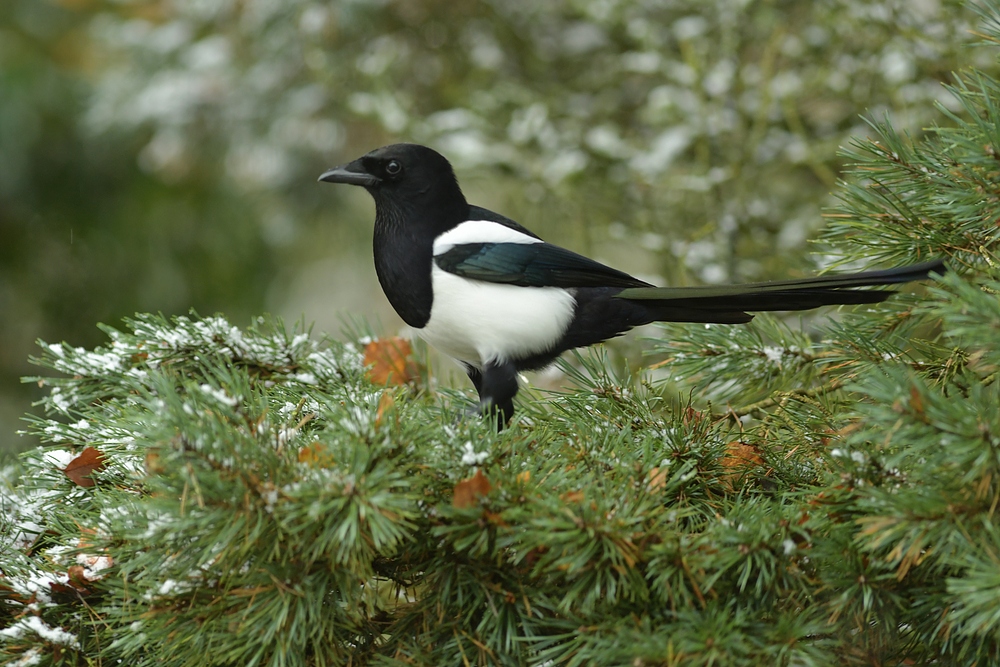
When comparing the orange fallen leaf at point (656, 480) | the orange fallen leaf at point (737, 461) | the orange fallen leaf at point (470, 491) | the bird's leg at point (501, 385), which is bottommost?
the orange fallen leaf at point (470, 491)

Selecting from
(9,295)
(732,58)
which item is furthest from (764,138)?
(9,295)

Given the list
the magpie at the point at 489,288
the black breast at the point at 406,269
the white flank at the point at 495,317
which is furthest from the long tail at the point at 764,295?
the black breast at the point at 406,269

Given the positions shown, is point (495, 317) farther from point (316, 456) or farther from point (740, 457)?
point (316, 456)

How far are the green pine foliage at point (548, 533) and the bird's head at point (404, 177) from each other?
0.48m

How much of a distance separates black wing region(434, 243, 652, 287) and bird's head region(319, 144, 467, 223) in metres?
0.11

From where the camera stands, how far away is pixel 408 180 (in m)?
1.43

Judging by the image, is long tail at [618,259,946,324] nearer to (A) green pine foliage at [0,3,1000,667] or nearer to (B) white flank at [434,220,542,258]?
(A) green pine foliage at [0,3,1000,667]

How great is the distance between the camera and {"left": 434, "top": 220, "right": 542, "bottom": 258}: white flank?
1.38 meters

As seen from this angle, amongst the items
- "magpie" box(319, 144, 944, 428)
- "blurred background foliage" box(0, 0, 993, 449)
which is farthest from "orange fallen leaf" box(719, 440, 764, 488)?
"blurred background foliage" box(0, 0, 993, 449)

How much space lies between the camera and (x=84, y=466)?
1.07m

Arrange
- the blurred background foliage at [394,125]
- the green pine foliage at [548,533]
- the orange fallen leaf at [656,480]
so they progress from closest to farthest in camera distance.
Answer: the green pine foliage at [548,533] < the orange fallen leaf at [656,480] < the blurred background foliage at [394,125]

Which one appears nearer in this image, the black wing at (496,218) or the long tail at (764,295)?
the long tail at (764,295)

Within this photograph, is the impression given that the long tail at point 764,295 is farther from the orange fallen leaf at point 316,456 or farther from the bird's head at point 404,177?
→ the orange fallen leaf at point 316,456

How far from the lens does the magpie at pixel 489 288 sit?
1323 mm
